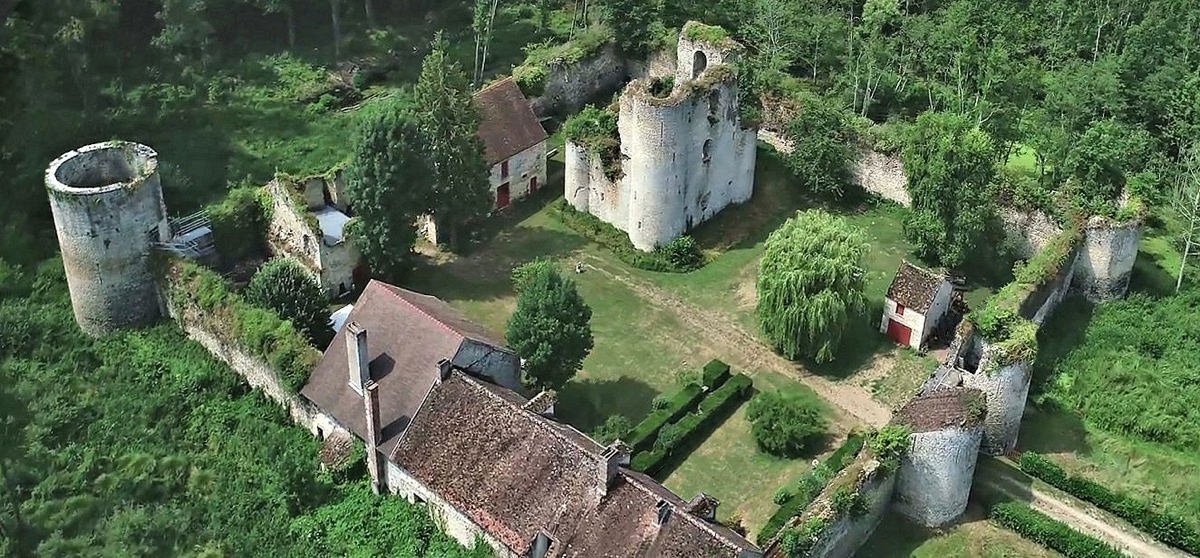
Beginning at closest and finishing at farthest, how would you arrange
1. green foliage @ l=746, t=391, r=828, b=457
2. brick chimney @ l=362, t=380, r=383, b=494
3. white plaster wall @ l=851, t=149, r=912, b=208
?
1. brick chimney @ l=362, t=380, r=383, b=494
2. green foliage @ l=746, t=391, r=828, b=457
3. white plaster wall @ l=851, t=149, r=912, b=208

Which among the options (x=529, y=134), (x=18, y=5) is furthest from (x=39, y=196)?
(x=529, y=134)

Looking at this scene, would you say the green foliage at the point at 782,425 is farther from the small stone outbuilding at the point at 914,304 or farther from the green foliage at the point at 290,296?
the green foliage at the point at 290,296

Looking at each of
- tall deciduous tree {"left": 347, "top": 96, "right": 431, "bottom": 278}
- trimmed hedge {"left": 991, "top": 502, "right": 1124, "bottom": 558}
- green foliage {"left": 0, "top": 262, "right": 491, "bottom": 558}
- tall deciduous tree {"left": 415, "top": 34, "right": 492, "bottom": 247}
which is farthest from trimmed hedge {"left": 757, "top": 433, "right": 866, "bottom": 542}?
tall deciduous tree {"left": 415, "top": 34, "right": 492, "bottom": 247}

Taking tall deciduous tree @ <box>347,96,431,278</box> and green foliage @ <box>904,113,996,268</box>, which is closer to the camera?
tall deciduous tree @ <box>347,96,431,278</box>

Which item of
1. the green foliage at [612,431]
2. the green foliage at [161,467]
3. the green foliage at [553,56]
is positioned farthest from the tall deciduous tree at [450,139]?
the green foliage at [612,431]

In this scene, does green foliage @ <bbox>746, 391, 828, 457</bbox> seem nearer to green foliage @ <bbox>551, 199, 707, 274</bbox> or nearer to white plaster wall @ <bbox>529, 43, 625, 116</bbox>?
green foliage @ <bbox>551, 199, 707, 274</bbox>

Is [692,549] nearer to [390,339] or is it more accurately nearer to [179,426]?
[390,339]

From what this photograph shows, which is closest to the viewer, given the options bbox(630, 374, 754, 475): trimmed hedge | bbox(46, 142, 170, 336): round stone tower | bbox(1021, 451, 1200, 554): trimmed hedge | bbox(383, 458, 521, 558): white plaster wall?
bbox(383, 458, 521, 558): white plaster wall
